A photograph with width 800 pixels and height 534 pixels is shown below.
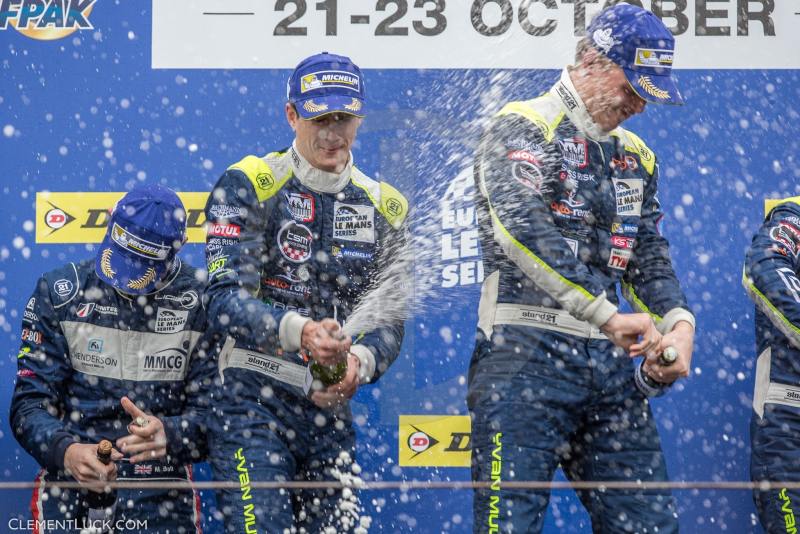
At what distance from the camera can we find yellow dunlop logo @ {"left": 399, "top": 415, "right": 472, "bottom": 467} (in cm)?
404

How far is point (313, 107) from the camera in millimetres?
3215

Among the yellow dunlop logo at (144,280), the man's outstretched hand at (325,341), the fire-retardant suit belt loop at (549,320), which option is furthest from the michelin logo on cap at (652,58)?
the yellow dunlop logo at (144,280)

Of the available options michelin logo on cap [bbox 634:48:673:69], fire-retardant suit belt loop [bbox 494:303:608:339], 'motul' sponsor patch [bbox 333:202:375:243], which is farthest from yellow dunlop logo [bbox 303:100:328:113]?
michelin logo on cap [bbox 634:48:673:69]

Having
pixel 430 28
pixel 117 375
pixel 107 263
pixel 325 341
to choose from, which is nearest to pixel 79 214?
pixel 107 263

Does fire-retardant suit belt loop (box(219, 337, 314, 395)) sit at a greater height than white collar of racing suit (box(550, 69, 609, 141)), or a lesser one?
lesser

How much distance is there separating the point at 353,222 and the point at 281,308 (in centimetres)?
34

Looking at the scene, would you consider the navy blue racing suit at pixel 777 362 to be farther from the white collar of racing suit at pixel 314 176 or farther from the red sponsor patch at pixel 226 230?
the red sponsor patch at pixel 226 230

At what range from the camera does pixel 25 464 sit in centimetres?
405

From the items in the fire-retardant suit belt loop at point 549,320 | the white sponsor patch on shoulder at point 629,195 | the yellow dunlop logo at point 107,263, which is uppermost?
the white sponsor patch on shoulder at point 629,195

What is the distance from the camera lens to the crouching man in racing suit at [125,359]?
10.9 feet

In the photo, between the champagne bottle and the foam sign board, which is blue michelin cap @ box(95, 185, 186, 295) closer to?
the foam sign board

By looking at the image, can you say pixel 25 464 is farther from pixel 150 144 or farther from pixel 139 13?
pixel 139 13

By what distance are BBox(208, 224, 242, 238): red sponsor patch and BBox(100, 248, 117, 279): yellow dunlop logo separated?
396 millimetres

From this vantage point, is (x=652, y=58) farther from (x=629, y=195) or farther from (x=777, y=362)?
(x=777, y=362)
